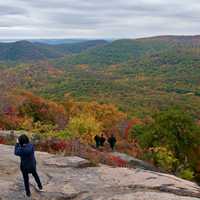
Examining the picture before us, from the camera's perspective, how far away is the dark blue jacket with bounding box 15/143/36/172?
36.7 ft

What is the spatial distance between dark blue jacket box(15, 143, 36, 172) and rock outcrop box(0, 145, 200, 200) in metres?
1.06

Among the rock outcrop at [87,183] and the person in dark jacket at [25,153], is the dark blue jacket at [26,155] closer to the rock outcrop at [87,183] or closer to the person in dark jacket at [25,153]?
the person in dark jacket at [25,153]

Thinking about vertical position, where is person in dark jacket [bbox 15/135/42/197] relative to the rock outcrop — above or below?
above

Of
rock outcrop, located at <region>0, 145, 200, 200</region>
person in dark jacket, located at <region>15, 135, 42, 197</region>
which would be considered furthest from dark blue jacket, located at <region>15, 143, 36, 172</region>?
rock outcrop, located at <region>0, 145, 200, 200</region>

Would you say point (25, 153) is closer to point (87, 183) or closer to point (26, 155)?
point (26, 155)

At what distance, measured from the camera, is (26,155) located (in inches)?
445

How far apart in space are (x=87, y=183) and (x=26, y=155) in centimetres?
332

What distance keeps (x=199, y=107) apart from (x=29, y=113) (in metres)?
112

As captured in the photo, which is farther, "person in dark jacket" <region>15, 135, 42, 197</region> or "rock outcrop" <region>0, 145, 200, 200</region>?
"rock outcrop" <region>0, 145, 200, 200</region>

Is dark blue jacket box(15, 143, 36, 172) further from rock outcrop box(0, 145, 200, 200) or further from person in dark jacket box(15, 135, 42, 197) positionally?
rock outcrop box(0, 145, 200, 200)

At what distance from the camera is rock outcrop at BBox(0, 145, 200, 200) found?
12148 millimetres

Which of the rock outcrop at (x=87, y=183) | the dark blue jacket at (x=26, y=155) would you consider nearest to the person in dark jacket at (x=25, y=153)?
the dark blue jacket at (x=26, y=155)

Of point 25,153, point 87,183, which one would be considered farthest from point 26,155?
point 87,183

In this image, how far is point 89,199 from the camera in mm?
12039
